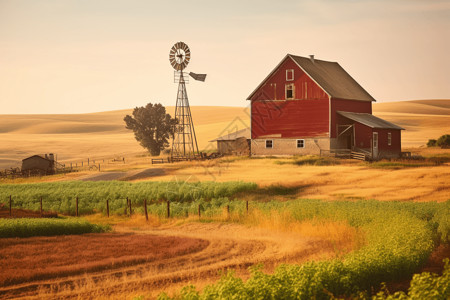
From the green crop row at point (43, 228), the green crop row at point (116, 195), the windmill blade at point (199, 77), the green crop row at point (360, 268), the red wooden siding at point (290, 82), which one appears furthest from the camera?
the windmill blade at point (199, 77)

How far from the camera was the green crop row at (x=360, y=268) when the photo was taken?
34.0 feet

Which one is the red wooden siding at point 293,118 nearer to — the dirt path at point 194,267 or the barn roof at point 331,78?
the barn roof at point 331,78

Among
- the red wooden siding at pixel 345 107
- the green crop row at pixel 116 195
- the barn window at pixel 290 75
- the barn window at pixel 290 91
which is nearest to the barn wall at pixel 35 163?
the green crop row at pixel 116 195

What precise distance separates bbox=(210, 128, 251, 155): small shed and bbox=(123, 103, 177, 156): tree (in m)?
20.6

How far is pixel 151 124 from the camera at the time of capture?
8381cm

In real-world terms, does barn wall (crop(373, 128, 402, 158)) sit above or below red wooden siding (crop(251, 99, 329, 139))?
below

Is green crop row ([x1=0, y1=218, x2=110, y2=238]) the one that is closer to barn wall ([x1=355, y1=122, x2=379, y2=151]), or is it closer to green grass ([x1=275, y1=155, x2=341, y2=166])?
green grass ([x1=275, y1=155, x2=341, y2=166])

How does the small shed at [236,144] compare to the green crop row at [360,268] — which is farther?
the small shed at [236,144]

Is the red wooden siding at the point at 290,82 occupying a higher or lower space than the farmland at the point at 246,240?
higher

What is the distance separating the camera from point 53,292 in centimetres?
1384

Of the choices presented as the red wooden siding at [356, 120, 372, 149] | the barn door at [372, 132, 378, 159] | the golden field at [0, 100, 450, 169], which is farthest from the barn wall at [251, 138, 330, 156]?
the golden field at [0, 100, 450, 169]

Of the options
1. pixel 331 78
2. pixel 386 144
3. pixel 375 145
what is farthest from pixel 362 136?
pixel 331 78

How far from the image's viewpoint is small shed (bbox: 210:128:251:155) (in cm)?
6061

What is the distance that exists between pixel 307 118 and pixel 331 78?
683 centimetres
